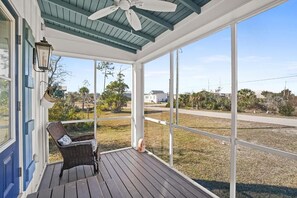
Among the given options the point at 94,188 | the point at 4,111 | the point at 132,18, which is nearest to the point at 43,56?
the point at 4,111

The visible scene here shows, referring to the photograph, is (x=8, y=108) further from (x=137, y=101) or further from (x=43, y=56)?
(x=137, y=101)

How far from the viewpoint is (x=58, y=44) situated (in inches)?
153

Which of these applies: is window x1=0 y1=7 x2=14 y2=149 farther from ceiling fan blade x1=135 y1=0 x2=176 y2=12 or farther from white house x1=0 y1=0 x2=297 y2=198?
ceiling fan blade x1=135 y1=0 x2=176 y2=12

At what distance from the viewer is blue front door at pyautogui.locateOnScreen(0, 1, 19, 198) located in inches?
64.5

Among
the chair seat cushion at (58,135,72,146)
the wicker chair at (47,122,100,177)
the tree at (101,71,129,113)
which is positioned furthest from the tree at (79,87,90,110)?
the wicker chair at (47,122,100,177)

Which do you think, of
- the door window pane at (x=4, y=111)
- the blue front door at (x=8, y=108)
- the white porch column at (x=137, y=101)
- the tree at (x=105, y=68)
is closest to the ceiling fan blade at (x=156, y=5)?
the blue front door at (x=8, y=108)

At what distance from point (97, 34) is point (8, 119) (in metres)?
2.65

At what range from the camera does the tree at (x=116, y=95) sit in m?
4.70

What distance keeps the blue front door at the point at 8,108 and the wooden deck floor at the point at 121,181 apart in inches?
12.4

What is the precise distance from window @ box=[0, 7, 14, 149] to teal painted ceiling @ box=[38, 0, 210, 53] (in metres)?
1.31

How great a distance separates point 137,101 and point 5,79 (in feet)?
11.4

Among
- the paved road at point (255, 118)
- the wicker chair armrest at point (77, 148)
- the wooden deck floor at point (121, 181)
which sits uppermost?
the paved road at point (255, 118)

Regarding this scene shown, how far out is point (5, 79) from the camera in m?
1.72

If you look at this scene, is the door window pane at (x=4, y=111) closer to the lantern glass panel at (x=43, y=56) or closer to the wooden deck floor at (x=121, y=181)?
the wooden deck floor at (x=121, y=181)
